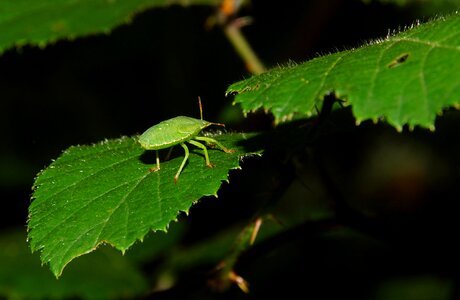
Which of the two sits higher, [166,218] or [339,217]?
[166,218]

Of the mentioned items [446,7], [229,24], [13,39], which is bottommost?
[446,7]

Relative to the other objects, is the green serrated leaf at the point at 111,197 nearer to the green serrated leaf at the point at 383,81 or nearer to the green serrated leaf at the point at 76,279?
the green serrated leaf at the point at 383,81

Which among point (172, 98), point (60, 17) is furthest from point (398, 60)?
point (172, 98)

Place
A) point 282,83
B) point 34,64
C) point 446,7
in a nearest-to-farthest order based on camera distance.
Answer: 1. point 282,83
2. point 446,7
3. point 34,64

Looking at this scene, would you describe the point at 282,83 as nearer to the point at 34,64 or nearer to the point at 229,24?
the point at 229,24

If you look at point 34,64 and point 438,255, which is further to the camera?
point 34,64

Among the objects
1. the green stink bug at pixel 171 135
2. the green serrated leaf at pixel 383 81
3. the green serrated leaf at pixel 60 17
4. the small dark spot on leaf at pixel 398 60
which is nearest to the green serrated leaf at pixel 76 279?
the green serrated leaf at pixel 60 17

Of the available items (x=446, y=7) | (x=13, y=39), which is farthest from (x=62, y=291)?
(x=446, y=7)
